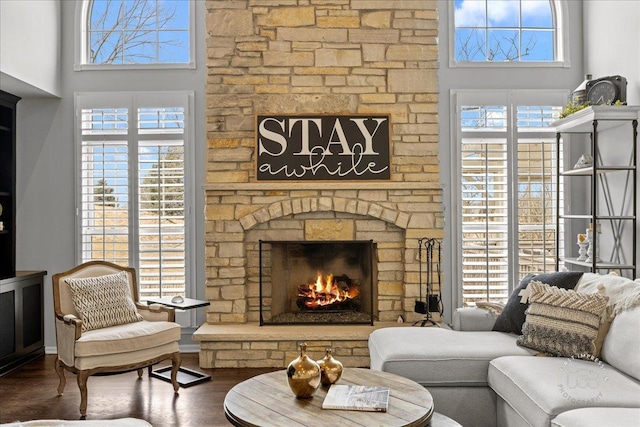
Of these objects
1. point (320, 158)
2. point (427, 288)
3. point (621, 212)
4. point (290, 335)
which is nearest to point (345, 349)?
point (290, 335)

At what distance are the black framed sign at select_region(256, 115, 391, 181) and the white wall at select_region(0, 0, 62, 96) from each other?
200cm

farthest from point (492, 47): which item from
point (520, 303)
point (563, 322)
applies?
point (563, 322)

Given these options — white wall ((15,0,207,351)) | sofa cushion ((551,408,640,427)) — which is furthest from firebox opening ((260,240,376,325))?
sofa cushion ((551,408,640,427))

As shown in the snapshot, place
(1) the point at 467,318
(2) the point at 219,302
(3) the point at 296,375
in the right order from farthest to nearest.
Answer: (2) the point at 219,302 → (1) the point at 467,318 → (3) the point at 296,375

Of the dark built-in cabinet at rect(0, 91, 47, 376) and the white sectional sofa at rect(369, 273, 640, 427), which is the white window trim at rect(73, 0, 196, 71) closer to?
the dark built-in cabinet at rect(0, 91, 47, 376)

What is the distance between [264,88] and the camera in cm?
504

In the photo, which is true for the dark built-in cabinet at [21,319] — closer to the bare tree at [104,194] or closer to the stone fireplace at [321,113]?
the bare tree at [104,194]

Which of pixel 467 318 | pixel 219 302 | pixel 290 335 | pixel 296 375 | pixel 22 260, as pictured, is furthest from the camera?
pixel 22 260

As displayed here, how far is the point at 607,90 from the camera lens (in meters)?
4.50

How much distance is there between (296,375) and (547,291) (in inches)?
70.2

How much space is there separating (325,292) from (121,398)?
203 centimetres

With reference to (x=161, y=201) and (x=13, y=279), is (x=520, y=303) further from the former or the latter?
(x=13, y=279)

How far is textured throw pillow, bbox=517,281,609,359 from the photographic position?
3.12 meters

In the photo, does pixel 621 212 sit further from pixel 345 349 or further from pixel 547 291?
pixel 345 349
